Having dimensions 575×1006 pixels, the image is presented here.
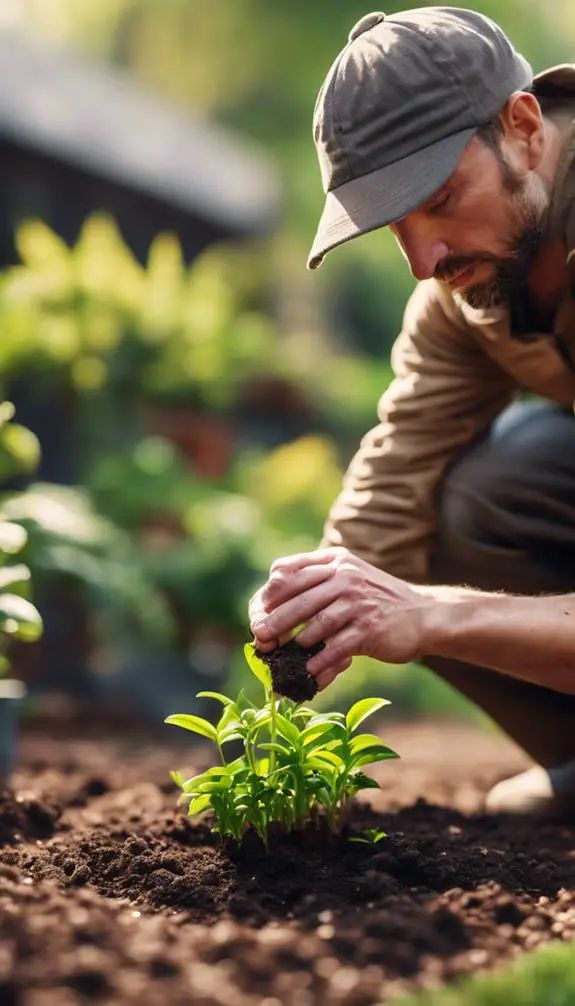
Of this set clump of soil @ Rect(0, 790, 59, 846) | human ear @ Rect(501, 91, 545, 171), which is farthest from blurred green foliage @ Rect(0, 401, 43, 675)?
human ear @ Rect(501, 91, 545, 171)

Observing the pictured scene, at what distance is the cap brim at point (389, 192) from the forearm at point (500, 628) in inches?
29.7

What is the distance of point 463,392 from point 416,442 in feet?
0.61

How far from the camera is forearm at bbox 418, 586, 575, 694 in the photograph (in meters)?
2.56

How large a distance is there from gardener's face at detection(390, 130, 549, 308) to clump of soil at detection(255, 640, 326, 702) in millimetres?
869

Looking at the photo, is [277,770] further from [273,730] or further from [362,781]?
[362,781]

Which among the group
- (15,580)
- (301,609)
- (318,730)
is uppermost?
(15,580)

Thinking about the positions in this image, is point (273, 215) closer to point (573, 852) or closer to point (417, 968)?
point (573, 852)

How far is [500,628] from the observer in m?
2.59

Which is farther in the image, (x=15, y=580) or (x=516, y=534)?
(x=516, y=534)

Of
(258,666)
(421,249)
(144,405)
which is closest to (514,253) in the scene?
(421,249)

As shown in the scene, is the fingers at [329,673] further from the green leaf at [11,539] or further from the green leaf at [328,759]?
the green leaf at [11,539]

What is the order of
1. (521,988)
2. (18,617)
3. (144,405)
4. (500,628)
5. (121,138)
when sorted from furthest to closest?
(121,138), (144,405), (18,617), (500,628), (521,988)

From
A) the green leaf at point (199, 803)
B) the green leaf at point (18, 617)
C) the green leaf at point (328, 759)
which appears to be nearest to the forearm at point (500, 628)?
the green leaf at point (328, 759)

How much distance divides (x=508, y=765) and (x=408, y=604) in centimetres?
237
